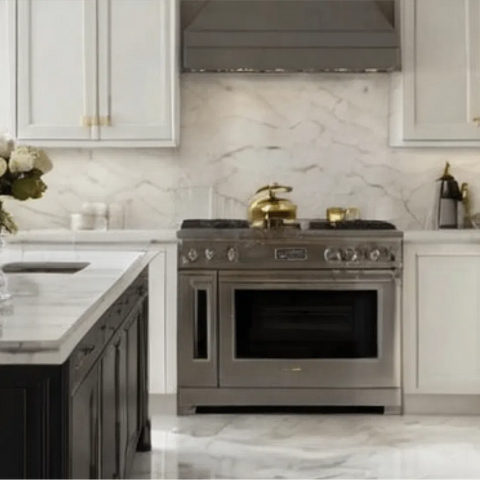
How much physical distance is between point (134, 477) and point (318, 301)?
61.7 inches

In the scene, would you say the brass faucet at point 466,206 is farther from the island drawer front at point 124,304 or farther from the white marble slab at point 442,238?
the island drawer front at point 124,304

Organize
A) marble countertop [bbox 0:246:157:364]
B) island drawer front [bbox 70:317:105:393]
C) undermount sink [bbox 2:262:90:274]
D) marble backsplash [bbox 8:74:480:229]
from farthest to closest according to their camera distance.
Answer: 1. marble backsplash [bbox 8:74:480:229]
2. undermount sink [bbox 2:262:90:274]
3. island drawer front [bbox 70:317:105:393]
4. marble countertop [bbox 0:246:157:364]

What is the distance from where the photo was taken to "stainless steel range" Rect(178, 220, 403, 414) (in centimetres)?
520

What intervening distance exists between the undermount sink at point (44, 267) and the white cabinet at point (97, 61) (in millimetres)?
1725

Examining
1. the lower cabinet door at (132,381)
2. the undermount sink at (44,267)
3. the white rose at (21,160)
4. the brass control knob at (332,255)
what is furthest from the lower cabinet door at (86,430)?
the brass control knob at (332,255)

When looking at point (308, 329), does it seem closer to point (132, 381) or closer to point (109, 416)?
point (132, 381)

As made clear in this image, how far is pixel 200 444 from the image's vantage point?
466 cm

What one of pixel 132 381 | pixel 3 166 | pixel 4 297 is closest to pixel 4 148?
pixel 3 166

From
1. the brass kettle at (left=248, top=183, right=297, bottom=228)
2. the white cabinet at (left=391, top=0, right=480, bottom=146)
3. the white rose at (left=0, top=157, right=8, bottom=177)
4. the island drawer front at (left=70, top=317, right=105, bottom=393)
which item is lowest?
the island drawer front at (left=70, top=317, right=105, bottom=393)

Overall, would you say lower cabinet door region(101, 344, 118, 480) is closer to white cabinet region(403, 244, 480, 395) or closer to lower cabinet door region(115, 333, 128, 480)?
lower cabinet door region(115, 333, 128, 480)

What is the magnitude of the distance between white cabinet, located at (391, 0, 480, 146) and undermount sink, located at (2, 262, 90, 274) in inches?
92.5

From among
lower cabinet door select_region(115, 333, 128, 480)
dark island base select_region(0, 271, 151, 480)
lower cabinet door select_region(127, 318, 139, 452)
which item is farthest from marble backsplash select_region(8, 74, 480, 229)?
lower cabinet door select_region(115, 333, 128, 480)

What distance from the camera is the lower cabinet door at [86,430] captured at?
2.26 meters

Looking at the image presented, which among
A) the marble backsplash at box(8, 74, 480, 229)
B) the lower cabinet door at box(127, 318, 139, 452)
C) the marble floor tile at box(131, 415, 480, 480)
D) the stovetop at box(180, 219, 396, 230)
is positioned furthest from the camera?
the marble backsplash at box(8, 74, 480, 229)
